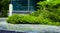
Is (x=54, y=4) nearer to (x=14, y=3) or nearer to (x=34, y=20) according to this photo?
(x=34, y=20)

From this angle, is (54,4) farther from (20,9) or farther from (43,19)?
(20,9)

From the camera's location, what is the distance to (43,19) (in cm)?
1373

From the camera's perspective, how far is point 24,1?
27.5 m

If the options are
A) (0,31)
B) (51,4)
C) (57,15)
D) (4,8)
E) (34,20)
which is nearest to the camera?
(0,31)

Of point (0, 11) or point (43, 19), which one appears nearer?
point (43, 19)

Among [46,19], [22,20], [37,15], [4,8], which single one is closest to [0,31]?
[22,20]

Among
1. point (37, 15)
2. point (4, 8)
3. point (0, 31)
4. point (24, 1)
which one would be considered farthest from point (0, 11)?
point (0, 31)

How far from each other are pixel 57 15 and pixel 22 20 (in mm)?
2384

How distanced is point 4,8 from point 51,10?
40.1ft

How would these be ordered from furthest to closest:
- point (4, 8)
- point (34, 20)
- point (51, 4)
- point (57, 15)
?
point (4, 8)
point (51, 4)
point (57, 15)
point (34, 20)

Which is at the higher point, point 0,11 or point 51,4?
point 51,4

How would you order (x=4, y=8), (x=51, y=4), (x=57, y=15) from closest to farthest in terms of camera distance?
(x=57, y=15), (x=51, y=4), (x=4, y=8)

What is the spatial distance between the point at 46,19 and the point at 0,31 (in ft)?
16.7

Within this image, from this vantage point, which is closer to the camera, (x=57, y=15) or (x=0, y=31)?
(x=0, y=31)
